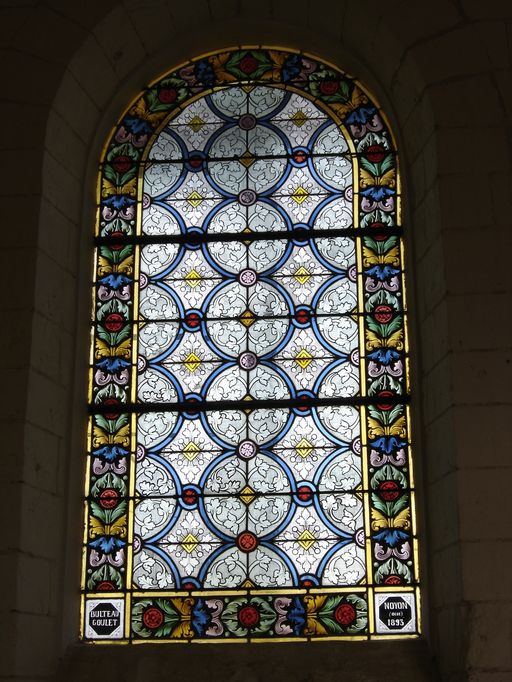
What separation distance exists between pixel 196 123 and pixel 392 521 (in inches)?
101

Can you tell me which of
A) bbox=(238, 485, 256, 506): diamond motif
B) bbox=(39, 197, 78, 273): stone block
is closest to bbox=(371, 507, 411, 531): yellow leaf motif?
bbox=(238, 485, 256, 506): diamond motif

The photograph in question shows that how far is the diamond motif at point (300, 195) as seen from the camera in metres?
6.45

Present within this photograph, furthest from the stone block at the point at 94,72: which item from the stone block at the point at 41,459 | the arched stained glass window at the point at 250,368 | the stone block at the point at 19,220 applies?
the stone block at the point at 41,459

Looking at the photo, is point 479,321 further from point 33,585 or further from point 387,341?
point 33,585

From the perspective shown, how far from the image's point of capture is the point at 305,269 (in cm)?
627

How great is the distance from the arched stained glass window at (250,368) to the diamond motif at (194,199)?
13 mm

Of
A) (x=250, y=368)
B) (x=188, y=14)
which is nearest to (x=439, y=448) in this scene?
(x=250, y=368)

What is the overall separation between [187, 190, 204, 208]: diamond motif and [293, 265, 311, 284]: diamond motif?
707 mm

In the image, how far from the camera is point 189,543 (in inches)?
228

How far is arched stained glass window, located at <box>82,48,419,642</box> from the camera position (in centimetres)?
569

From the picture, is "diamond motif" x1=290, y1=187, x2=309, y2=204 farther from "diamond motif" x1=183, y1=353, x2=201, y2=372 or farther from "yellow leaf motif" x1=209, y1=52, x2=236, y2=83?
"diamond motif" x1=183, y1=353, x2=201, y2=372

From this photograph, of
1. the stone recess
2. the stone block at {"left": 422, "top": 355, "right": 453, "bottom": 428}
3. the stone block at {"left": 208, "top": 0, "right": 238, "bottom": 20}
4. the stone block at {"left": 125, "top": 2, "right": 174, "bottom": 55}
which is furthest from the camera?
the stone block at {"left": 208, "top": 0, "right": 238, "bottom": 20}

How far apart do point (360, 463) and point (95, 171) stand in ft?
7.36

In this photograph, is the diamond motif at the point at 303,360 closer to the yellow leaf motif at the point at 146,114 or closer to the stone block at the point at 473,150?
the stone block at the point at 473,150
